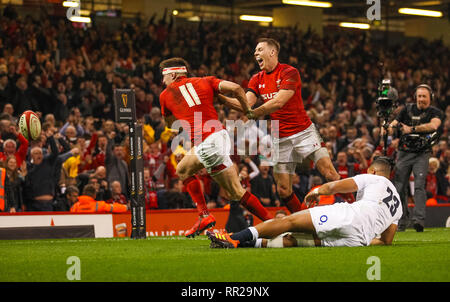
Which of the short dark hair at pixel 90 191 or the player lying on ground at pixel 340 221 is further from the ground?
the player lying on ground at pixel 340 221

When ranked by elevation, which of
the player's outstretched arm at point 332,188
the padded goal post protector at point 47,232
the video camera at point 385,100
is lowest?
the padded goal post protector at point 47,232

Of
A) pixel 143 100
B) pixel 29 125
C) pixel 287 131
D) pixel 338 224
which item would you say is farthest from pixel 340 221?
pixel 143 100

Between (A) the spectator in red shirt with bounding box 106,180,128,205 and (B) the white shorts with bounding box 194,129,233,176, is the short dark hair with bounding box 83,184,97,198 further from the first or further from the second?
(B) the white shorts with bounding box 194,129,233,176

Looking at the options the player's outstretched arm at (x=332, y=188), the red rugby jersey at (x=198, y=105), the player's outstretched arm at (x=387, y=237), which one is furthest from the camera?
the red rugby jersey at (x=198, y=105)

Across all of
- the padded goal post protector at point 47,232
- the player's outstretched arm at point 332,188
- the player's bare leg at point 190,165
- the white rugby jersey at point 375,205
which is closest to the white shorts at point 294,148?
the player's bare leg at point 190,165

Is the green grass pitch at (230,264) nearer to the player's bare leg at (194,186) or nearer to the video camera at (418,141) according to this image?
the player's bare leg at (194,186)

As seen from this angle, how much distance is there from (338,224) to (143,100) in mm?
12651

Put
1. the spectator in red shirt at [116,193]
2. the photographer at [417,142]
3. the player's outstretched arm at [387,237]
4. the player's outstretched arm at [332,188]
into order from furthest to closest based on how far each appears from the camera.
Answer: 1. the spectator in red shirt at [116,193]
2. the photographer at [417,142]
3. the player's outstretched arm at [387,237]
4. the player's outstretched arm at [332,188]

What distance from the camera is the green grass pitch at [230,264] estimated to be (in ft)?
20.8

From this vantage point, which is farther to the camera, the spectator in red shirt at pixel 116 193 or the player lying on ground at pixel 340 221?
the spectator in red shirt at pixel 116 193

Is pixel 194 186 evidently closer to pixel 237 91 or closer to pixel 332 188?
pixel 237 91
